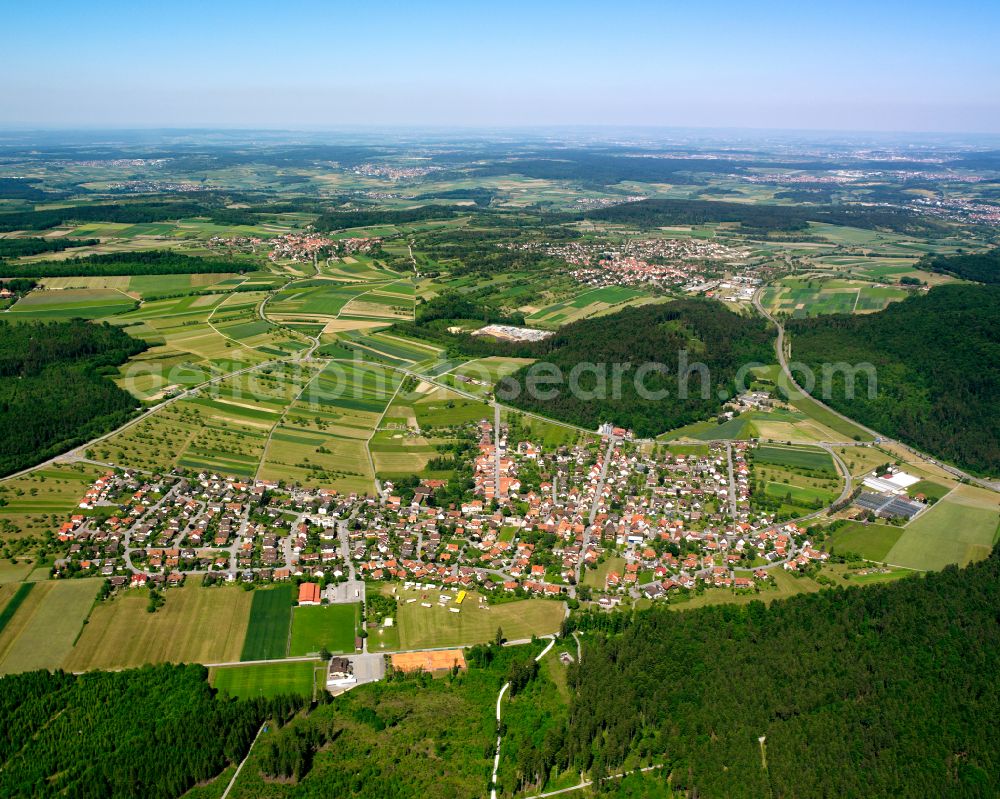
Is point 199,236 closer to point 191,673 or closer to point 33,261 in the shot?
point 33,261

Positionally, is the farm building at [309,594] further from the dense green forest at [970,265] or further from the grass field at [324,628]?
the dense green forest at [970,265]

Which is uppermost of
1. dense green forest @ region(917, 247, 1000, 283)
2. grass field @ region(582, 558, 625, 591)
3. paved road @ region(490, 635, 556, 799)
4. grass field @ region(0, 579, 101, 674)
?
dense green forest @ region(917, 247, 1000, 283)

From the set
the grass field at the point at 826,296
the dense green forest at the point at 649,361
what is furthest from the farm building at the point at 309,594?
the grass field at the point at 826,296

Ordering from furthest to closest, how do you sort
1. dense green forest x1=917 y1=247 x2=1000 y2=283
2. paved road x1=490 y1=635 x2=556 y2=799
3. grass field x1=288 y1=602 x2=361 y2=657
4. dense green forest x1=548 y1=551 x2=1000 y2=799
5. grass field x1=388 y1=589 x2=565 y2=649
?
dense green forest x1=917 y1=247 x2=1000 y2=283
grass field x1=388 y1=589 x2=565 y2=649
grass field x1=288 y1=602 x2=361 y2=657
dense green forest x1=548 y1=551 x2=1000 y2=799
paved road x1=490 y1=635 x2=556 y2=799

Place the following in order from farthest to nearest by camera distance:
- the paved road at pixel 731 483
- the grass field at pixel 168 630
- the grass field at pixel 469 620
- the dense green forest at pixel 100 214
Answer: the dense green forest at pixel 100 214
the paved road at pixel 731 483
the grass field at pixel 469 620
the grass field at pixel 168 630

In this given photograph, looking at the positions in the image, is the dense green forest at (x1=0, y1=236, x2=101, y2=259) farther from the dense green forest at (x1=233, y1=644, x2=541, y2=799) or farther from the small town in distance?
the dense green forest at (x1=233, y1=644, x2=541, y2=799)

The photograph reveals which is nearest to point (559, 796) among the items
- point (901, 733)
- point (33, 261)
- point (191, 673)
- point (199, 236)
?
point (901, 733)

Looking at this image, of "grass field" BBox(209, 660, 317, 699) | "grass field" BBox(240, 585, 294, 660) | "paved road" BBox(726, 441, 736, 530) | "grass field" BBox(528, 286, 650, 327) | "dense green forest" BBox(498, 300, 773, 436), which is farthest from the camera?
"grass field" BBox(528, 286, 650, 327)

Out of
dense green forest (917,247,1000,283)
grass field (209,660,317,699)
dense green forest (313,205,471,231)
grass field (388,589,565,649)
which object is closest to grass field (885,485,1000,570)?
grass field (388,589,565,649)
